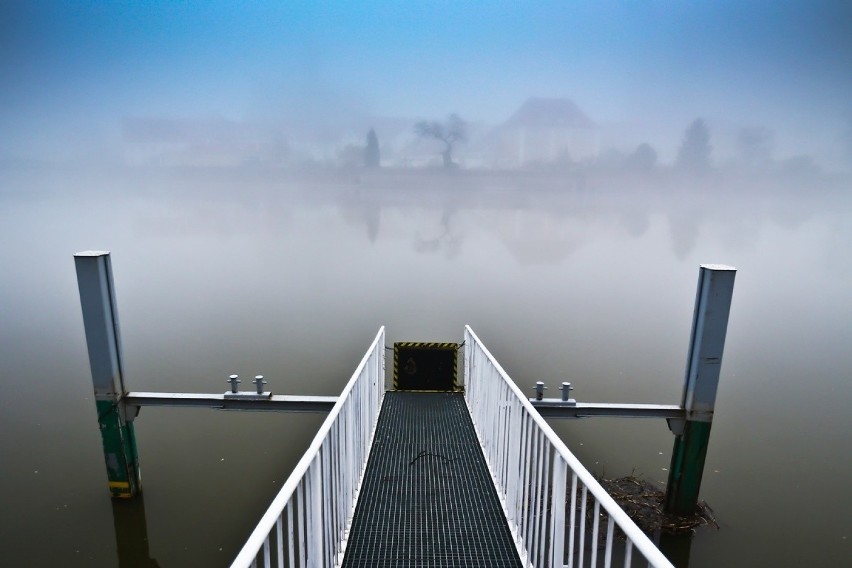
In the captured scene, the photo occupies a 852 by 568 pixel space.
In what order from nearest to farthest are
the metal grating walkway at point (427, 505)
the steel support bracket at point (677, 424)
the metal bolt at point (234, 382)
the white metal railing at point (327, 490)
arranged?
the white metal railing at point (327, 490), the metal grating walkway at point (427, 505), the steel support bracket at point (677, 424), the metal bolt at point (234, 382)

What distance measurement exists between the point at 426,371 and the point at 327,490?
3708 mm

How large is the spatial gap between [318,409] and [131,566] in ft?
10.1

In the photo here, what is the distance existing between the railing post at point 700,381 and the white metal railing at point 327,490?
156 inches

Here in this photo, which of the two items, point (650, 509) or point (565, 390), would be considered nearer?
point (565, 390)

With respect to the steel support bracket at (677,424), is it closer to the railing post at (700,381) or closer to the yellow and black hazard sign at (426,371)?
the railing post at (700,381)

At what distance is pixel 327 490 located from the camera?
9.11 ft

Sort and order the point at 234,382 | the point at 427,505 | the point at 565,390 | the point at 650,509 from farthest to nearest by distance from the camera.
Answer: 1. the point at 650,509
2. the point at 234,382
3. the point at 565,390
4. the point at 427,505

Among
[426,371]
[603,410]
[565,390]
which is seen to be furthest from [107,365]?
[603,410]

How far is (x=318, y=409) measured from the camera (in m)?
6.42

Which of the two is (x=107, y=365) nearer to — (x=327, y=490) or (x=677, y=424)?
(x=327, y=490)

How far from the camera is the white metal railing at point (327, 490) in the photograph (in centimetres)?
193

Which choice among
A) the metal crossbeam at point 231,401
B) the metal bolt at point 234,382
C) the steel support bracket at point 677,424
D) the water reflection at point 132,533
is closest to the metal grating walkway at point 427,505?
the metal crossbeam at point 231,401

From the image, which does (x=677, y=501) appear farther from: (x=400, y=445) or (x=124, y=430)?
(x=124, y=430)

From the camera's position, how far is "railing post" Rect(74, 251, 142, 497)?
571 centimetres
